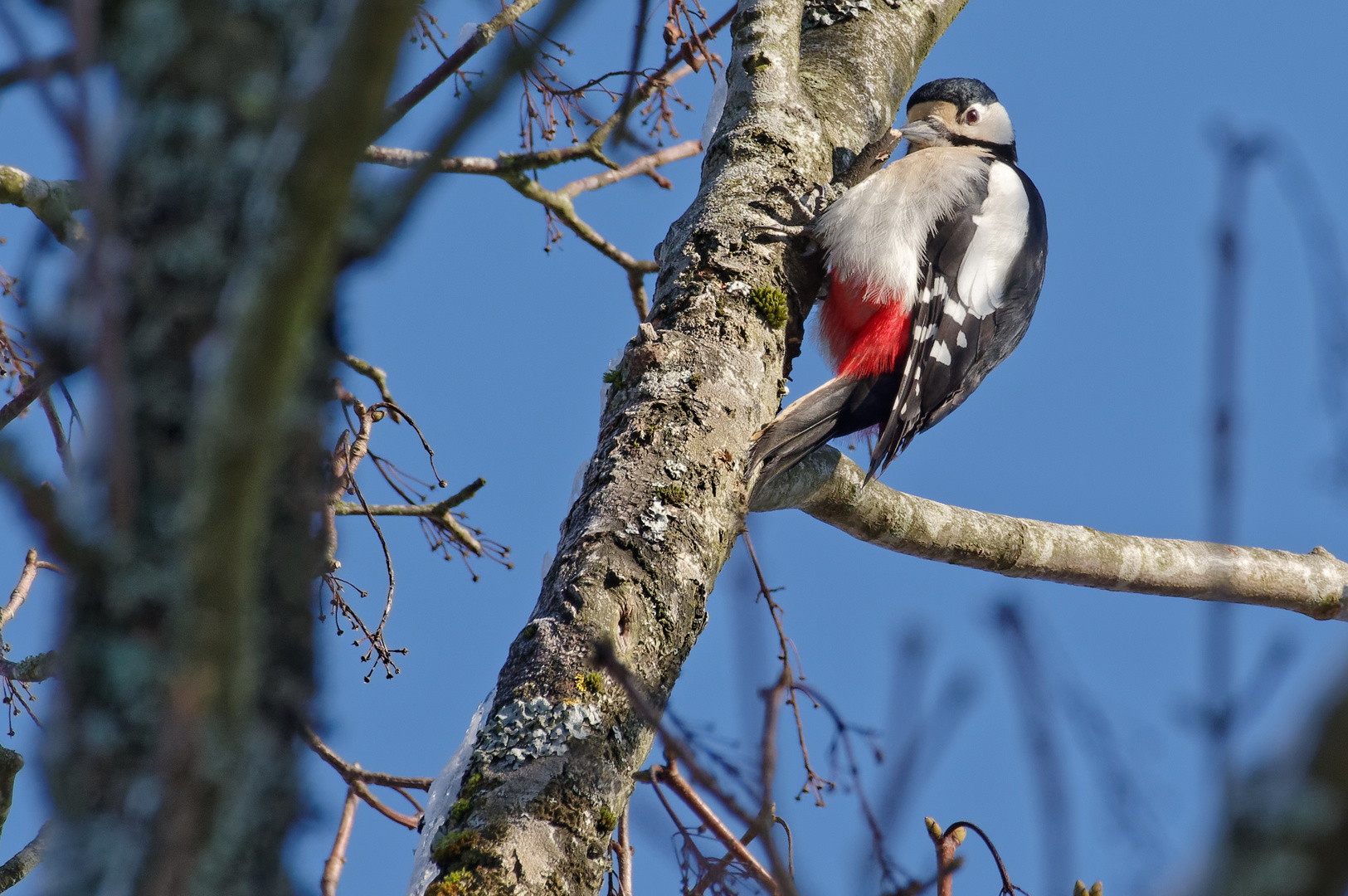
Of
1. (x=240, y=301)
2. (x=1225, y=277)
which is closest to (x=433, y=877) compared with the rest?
(x=240, y=301)

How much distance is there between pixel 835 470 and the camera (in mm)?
2641

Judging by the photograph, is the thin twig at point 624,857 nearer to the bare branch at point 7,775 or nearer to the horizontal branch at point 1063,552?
the horizontal branch at point 1063,552

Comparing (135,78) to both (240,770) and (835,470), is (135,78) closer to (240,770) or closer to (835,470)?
(240,770)

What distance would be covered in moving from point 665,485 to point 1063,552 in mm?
1521

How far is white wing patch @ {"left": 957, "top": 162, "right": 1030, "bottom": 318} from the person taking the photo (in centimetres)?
359

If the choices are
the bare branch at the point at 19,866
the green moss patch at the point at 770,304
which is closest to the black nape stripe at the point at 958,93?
the green moss patch at the point at 770,304

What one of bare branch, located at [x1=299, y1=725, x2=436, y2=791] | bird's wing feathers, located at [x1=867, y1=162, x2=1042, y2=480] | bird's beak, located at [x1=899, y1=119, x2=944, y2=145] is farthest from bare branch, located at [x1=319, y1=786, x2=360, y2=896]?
bird's beak, located at [x1=899, y1=119, x2=944, y2=145]

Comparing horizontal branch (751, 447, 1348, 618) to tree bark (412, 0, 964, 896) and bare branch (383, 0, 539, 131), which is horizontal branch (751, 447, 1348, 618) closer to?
tree bark (412, 0, 964, 896)

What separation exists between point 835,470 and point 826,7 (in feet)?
4.24

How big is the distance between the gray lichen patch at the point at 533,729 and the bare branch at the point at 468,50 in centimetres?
91

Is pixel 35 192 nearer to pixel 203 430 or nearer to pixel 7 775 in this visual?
pixel 7 775

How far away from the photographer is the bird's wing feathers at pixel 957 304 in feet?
10.9

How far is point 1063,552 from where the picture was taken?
2.93m

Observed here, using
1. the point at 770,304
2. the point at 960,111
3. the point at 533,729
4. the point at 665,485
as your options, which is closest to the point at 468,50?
the point at 770,304
